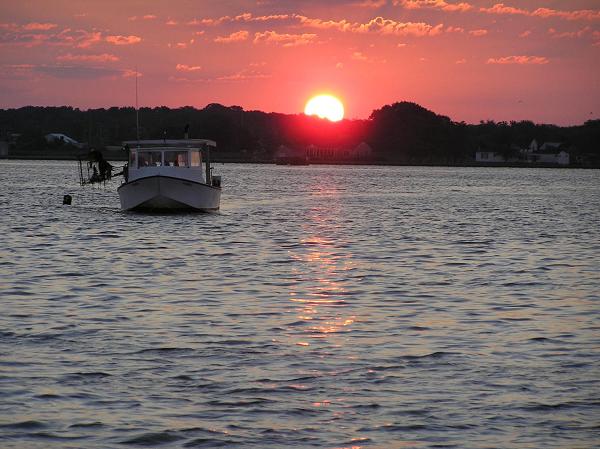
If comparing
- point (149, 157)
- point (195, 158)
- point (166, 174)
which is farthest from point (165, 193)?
point (195, 158)

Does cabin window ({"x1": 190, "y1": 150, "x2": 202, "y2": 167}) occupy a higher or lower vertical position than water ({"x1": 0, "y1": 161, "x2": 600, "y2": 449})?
higher

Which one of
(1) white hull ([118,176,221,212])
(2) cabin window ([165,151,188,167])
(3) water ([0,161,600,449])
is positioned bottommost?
(3) water ([0,161,600,449])

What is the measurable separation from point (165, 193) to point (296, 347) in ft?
116

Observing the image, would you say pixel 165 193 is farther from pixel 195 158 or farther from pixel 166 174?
pixel 195 158

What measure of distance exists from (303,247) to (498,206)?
4583 cm

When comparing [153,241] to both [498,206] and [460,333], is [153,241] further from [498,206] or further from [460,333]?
[498,206]

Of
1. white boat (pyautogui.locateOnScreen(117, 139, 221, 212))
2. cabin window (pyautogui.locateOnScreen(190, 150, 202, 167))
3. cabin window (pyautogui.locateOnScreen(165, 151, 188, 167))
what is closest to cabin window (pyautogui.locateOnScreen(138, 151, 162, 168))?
white boat (pyautogui.locateOnScreen(117, 139, 221, 212))

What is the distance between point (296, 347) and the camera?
16953 mm

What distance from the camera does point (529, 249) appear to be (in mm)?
39469

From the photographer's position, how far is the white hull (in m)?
51.2

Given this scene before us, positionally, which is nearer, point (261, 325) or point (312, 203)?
point (261, 325)

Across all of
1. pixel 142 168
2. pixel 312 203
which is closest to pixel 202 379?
pixel 142 168

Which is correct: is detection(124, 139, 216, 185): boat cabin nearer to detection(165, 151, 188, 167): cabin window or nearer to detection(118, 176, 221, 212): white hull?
detection(165, 151, 188, 167): cabin window

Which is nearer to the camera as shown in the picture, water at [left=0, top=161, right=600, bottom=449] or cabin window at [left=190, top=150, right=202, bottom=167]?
water at [left=0, top=161, right=600, bottom=449]
